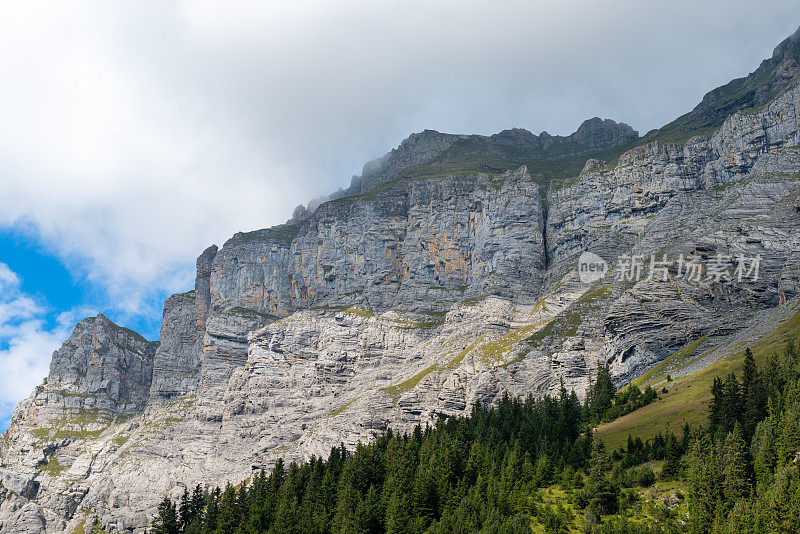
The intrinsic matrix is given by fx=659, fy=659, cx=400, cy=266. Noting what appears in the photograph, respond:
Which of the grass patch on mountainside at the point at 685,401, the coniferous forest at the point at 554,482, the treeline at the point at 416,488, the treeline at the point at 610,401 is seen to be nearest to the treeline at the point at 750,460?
the coniferous forest at the point at 554,482

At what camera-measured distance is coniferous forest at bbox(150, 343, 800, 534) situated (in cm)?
8081

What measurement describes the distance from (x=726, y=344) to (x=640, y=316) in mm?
27985

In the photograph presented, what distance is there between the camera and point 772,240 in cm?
19012

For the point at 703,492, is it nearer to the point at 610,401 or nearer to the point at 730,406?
the point at 730,406

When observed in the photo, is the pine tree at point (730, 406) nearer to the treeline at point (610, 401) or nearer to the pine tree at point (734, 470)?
the pine tree at point (734, 470)

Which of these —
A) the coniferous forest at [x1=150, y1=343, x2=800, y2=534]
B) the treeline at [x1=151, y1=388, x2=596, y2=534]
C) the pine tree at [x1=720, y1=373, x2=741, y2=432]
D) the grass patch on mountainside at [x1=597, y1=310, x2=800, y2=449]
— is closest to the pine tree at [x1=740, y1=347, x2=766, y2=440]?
the coniferous forest at [x1=150, y1=343, x2=800, y2=534]

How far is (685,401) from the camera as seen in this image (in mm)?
126312

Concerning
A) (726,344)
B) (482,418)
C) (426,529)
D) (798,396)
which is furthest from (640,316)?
(426,529)

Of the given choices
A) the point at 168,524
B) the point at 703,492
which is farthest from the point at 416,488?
the point at 168,524

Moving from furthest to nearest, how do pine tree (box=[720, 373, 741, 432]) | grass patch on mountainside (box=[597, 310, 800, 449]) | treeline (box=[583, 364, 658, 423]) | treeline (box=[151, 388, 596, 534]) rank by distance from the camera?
treeline (box=[583, 364, 658, 423]), grass patch on mountainside (box=[597, 310, 800, 449]), pine tree (box=[720, 373, 741, 432]), treeline (box=[151, 388, 596, 534])

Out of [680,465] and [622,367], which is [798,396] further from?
[622,367]

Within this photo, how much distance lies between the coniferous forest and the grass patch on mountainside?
4.57 meters

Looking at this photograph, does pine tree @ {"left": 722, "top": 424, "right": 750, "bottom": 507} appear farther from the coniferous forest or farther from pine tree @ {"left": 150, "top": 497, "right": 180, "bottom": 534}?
pine tree @ {"left": 150, "top": 497, "right": 180, "bottom": 534}

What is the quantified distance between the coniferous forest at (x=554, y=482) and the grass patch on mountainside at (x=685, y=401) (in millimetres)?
4567
